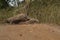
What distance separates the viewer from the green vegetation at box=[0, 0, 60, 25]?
35.7 ft

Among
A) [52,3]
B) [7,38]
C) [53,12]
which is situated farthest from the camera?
[52,3]

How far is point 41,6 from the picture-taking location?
12.3 metres

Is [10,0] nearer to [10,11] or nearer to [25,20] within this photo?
[10,11]

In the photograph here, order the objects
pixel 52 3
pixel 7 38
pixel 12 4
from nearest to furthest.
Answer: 1. pixel 7 38
2. pixel 52 3
3. pixel 12 4

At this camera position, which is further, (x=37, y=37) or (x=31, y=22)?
(x=31, y=22)

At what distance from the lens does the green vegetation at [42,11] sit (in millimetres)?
10886

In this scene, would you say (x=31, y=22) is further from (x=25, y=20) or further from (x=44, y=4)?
(x=44, y=4)

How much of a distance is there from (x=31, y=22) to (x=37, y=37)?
3728mm

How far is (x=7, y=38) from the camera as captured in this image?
590cm

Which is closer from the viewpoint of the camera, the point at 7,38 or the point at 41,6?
the point at 7,38

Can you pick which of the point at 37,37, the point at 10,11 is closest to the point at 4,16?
the point at 10,11

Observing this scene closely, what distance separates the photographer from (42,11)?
38.9 ft

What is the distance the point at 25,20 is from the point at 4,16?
2026mm

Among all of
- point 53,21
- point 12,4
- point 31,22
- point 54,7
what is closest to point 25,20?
point 31,22
